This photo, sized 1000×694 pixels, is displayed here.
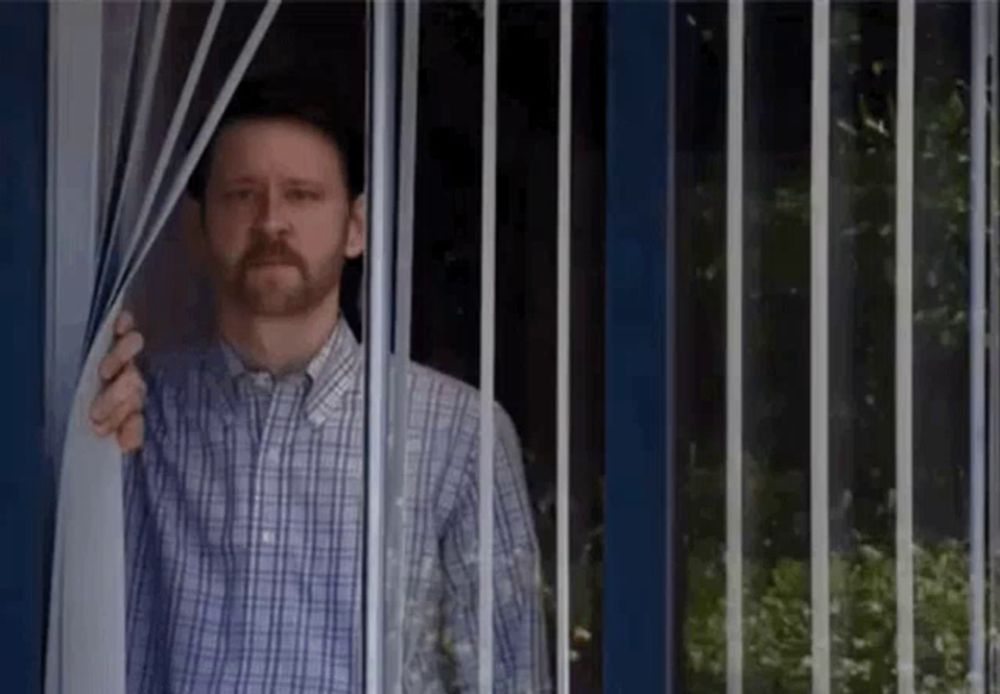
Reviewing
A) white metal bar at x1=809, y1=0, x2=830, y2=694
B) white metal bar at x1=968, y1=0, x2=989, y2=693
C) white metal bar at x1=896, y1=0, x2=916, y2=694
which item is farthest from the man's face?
white metal bar at x1=968, y1=0, x2=989, y2=693

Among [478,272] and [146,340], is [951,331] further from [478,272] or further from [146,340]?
[146,340]

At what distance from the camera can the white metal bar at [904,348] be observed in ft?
11.1

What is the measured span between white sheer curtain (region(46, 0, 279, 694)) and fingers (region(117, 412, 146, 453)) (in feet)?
0.07

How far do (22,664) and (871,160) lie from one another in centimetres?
141

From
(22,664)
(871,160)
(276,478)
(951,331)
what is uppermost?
(871,160)

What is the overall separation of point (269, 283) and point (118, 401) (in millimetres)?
278

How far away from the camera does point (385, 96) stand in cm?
353

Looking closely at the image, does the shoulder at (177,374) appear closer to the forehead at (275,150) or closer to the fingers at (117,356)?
the fingers at (117,356)

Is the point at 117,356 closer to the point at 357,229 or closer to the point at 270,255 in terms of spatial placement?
the point at 270,255

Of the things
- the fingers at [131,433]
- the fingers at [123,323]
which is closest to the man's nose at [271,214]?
the fingers at [123,323]

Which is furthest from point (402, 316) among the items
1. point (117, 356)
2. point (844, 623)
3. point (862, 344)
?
point (844, 623)

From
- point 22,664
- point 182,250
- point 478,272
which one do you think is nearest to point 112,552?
point 22,664

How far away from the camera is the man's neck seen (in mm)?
3590

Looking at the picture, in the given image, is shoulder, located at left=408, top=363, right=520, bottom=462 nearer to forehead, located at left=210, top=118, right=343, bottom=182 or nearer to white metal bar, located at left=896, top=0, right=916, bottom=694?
forehead, located at left=210, top=118, right=343, bottom=182
